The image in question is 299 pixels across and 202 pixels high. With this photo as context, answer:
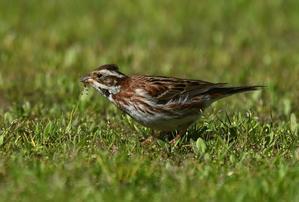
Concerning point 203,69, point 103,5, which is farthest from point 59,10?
point 203,69

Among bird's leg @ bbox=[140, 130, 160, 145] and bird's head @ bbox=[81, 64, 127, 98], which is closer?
bird's leg @ bbox=[140, 130, 160, 145]

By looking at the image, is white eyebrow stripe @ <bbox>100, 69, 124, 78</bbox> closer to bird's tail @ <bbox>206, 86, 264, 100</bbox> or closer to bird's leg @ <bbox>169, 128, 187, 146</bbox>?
bird's leg @ <bbox>169, 128, 187, 146</bbox>

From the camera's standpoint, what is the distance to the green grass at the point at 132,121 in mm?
7855

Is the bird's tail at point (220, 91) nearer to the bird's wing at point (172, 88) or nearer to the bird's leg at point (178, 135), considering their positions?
the bird's wing at point (172, 88)

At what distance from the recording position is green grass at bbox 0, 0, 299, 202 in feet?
25.8

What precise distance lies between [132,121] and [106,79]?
→ 976mm

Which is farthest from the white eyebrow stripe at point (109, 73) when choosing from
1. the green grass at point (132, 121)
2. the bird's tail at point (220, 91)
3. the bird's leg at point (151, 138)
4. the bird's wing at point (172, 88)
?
the bird's tail at point (220, 91)

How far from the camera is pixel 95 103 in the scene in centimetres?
1138

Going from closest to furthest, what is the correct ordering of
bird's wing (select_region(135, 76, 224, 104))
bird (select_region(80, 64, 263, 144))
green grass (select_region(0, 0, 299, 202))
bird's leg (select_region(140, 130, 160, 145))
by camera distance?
green grass (select_region(0, 0, 299, 202)) → bird's leg (select_region(140, 130, 160, 145)) → bird (select_region(80, 64, 263, 144)) → bird's wing (select_region(135, 76, 224, 104))

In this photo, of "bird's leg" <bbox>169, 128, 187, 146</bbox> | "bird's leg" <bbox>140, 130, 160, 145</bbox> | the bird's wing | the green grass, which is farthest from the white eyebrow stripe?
"bird's leg" <bbox>169, 128, 187, 146</bbox>

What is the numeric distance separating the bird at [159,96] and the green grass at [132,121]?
0.27 m

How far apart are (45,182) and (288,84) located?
610cm

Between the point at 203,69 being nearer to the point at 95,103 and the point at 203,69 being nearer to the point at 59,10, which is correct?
the point at 95,103

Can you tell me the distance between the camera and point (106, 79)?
9.65 metres
